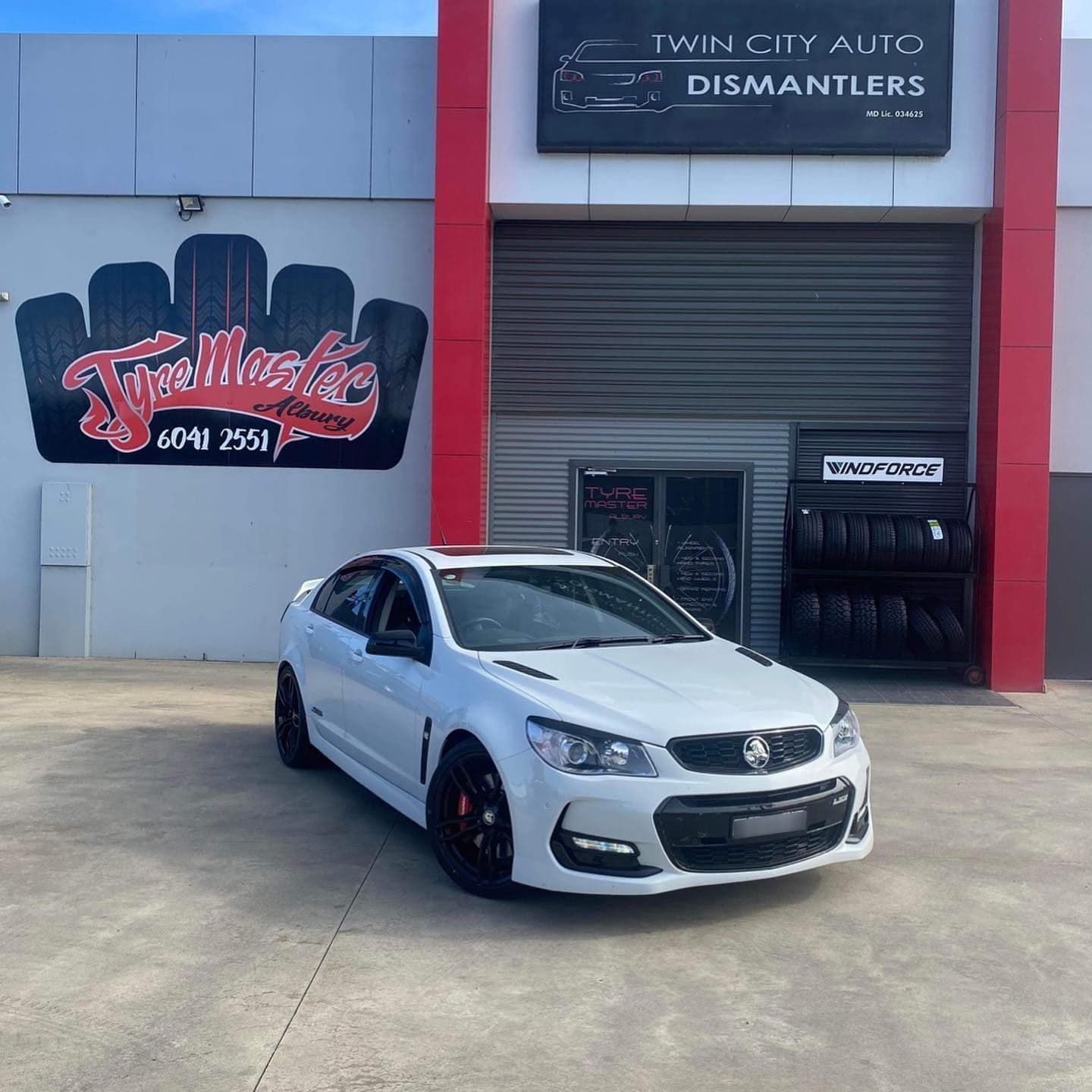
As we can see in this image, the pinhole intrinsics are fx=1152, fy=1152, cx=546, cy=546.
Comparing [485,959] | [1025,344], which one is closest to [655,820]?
[485,959]

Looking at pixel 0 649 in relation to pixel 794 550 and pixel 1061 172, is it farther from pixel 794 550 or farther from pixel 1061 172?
pixel 1061 172

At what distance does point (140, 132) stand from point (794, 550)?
26.7ft

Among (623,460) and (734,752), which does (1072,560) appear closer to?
(623,460)

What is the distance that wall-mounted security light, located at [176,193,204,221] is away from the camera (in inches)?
480

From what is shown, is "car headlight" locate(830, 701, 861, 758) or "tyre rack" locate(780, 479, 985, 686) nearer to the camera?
"car headlight" locate(830, 701, 861, 758)

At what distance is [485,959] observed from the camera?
4.46 metres

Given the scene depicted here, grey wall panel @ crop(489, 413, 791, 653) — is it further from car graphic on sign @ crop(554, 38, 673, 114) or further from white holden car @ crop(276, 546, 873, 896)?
white holden car @ crop(276, 546, 873, 896)

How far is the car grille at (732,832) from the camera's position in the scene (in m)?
4.65

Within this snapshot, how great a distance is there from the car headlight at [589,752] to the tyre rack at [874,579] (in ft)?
22.8

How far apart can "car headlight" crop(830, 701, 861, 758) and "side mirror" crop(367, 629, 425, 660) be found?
6.57ft

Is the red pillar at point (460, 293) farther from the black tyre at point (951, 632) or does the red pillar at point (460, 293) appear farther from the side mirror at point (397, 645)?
the side mirror at point (397, 645)

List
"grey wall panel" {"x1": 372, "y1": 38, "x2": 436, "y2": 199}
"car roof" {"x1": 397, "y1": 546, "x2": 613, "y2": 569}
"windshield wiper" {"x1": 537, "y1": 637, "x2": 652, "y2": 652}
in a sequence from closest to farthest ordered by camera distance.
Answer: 1. "windshield wiper" {"x1": 537, "y1": 637, "x2": 652, "y2": 652}
2. "car roof" {"x1": 397, "y1": 546, "x2": 613, "y2": 569}
3. "grey wall panel" {"x1": 372, "y1": 38, "x2": 436, "y2": 199}

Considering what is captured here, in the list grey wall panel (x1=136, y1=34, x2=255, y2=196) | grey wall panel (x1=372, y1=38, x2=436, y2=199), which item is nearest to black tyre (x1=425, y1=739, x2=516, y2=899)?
grey wall panel (x1=372, y1=38, x2=436, y2=199)

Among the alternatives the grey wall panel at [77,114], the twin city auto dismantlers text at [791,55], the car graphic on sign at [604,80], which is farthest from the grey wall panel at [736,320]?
the grey wall panel at [77,114]
